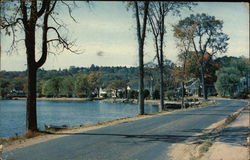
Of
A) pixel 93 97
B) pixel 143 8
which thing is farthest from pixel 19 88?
pixel 143 8

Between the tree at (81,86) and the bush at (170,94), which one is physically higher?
the tree at (81,86)

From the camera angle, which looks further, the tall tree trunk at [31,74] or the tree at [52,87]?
the tree at [52,87]

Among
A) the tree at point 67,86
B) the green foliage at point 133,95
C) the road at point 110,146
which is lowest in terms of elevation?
the road at point 110,146

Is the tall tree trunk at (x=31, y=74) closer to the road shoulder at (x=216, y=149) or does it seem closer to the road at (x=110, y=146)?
the road at (x=110, y=146)

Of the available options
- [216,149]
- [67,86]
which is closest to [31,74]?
[216,149]

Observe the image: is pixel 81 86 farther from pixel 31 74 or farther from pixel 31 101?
pixel 31 74

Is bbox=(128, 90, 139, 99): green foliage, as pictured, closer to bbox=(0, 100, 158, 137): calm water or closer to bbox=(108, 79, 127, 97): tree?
bbox=(108, 79, 127, 97): tree

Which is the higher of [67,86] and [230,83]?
[67,86]

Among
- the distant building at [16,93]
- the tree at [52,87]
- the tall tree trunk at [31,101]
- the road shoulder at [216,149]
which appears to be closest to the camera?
the road shoulder at [216,149]

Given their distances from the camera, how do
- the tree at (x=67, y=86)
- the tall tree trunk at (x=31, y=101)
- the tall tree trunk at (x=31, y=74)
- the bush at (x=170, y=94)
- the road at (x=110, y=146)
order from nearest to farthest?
the road at (x=110, y=146) → the tall tree trunk at (x=31, y=74) → the tall tree trunk at (x=31, y=101) → the bush at (x=170, y=94) → the tree at (x=67, y=86)

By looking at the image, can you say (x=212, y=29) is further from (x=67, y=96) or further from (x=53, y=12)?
(x=67, y=96)

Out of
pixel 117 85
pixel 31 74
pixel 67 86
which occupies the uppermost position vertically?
pixel 117 85

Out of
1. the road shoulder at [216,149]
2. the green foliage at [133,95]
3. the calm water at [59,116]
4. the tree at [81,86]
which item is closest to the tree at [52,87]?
the tree at [81,86]

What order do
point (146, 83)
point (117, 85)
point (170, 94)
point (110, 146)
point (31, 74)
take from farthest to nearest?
point (117, 85) < point (146, 83) < point (170, 94) < point (31, 74) < point (110, 146)
